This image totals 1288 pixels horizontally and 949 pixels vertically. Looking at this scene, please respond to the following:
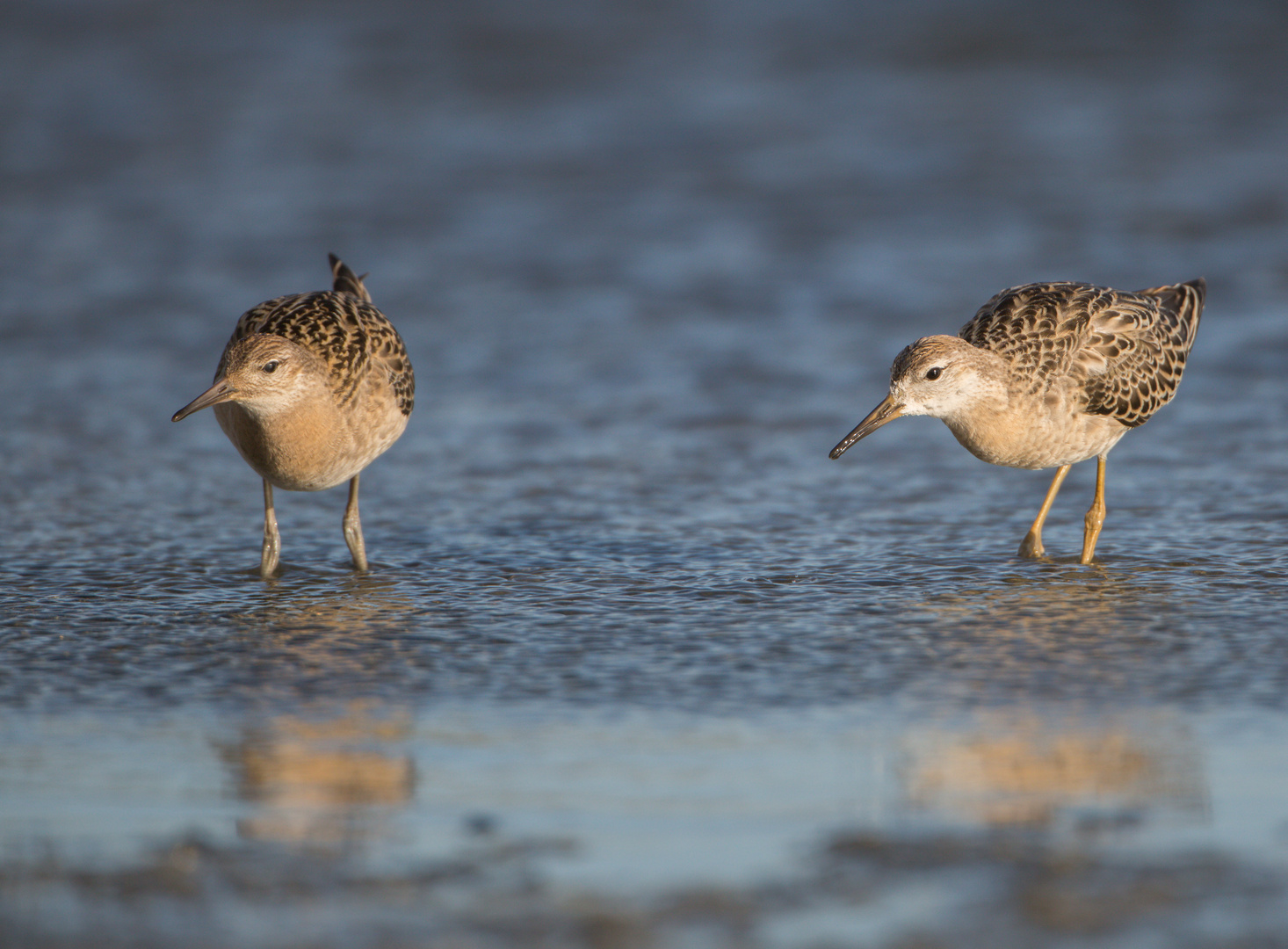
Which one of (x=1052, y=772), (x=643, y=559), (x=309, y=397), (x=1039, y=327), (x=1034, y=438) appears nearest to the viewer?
(x=1052, y=772)

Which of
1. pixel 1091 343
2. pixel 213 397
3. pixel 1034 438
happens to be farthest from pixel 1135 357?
pixel 213 397

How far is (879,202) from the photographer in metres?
16.3

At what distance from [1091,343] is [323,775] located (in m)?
4.99

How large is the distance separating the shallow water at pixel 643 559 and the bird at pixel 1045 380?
41cm

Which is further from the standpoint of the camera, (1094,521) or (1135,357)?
(1135,357)

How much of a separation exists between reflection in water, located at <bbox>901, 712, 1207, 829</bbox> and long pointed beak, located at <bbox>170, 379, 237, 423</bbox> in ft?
11.9

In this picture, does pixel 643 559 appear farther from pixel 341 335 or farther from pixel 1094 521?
pixel 1094 521

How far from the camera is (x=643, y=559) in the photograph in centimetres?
790

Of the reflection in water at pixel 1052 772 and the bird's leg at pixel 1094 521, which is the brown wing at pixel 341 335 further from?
the reflection in water at pixel 1052 772

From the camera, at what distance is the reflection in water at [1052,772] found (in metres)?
4.80

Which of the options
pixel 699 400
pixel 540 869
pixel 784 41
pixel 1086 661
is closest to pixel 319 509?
pixel 699 400

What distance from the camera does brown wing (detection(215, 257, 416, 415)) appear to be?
8.32 metres

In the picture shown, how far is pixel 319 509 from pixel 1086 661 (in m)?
4.50

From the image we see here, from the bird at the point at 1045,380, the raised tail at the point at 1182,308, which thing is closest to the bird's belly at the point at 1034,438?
the bird at the point at 1045,380
